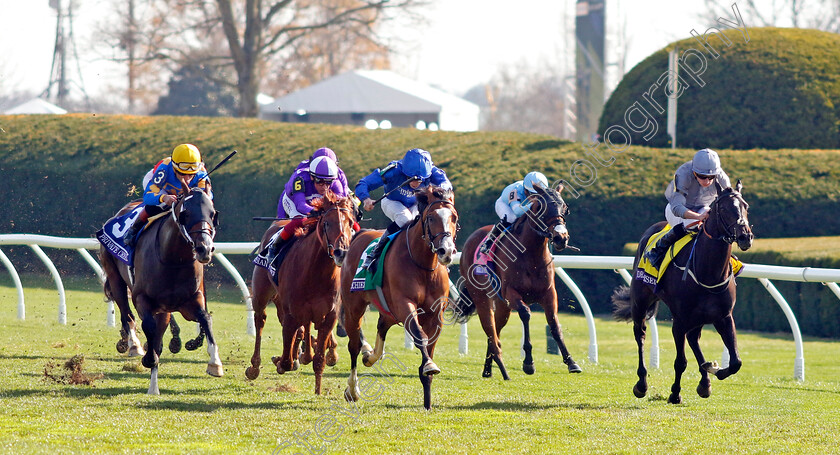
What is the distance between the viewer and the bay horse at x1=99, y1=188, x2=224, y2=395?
6.06 meters

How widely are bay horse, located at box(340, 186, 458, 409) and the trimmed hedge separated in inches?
327

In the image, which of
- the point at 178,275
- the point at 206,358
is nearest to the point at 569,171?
the point at 206,358

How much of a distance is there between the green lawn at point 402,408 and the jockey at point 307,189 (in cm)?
99

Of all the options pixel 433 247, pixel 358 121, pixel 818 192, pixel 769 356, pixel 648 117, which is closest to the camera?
pixel 433 247

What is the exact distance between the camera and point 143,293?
247 inches

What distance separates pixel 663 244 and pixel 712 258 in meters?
0.48

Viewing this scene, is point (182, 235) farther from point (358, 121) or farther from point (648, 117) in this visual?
point (358, 121)

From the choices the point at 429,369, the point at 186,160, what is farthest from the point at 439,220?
the point at 186,160

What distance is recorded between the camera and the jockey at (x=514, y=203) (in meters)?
7.28

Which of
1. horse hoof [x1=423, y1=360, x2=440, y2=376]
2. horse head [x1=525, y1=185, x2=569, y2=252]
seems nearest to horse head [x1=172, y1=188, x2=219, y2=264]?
horse hoof [x1=423, y1=360, x2=440, y2=376]

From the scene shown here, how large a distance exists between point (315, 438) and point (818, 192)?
8882 mm

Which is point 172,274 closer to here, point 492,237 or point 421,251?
point 421,251

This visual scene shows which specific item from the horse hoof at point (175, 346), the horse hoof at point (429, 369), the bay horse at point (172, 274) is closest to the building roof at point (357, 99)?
the horse hoof at point (175, 346)

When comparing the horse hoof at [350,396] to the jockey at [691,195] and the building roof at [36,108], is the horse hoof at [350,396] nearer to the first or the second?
the jockey at [691,195]
